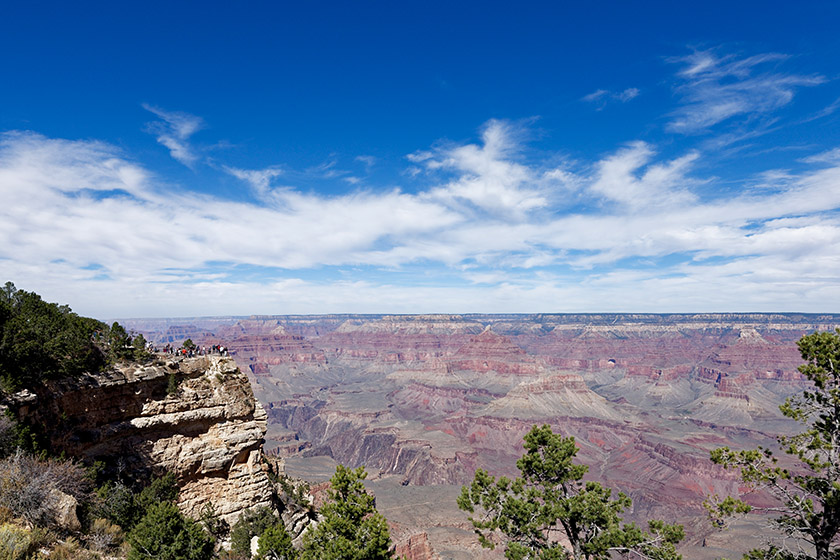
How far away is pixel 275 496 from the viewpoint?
31.0m

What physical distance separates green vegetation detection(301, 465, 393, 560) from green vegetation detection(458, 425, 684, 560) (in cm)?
417

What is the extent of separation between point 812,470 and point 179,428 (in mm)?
34357

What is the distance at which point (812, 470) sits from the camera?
1332cm

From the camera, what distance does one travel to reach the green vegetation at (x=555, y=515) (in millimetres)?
16078

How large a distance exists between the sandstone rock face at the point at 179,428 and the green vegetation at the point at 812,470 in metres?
28.4

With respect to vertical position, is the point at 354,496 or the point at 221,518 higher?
the point at 354,496

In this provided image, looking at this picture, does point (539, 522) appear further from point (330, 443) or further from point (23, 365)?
point (330, 443)

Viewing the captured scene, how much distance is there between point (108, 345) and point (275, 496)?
17861 millimetres

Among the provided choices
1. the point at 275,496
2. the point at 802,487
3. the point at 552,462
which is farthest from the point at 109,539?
the point at 802,487

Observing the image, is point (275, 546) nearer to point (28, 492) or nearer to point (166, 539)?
point (166, 539)

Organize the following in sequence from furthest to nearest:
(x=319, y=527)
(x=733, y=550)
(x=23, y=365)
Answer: (x=733, y=550) → (x=23, y=365) → (x=319, y=527)

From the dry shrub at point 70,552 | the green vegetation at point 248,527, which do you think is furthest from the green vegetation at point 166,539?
the green vegetation at point 248,527

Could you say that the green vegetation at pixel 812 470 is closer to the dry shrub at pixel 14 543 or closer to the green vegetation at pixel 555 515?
the green vegetation at pixel 555 515

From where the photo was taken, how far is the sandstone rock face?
24.8m
